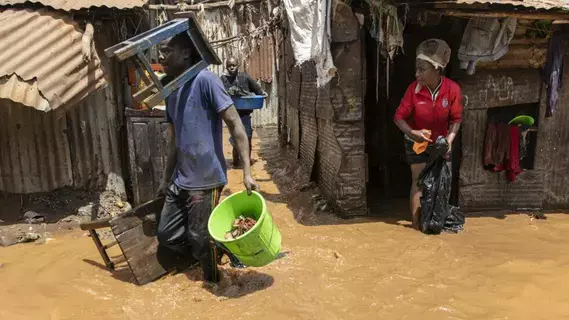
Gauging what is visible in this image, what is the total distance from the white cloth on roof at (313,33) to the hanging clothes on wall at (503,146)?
2.16m

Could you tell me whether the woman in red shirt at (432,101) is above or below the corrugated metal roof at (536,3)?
below

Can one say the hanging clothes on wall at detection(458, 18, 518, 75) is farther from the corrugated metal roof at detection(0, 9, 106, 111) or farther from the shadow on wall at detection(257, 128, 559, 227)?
the corrugated metal roof at detection(0, 9, 106, 111)

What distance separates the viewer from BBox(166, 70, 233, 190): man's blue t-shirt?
3.60 metres

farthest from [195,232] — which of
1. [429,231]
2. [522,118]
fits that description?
[522,118]

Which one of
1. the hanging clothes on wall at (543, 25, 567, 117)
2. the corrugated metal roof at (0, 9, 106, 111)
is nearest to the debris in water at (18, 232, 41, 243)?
the corrugated metal roof at (0, 9, 106, 111)

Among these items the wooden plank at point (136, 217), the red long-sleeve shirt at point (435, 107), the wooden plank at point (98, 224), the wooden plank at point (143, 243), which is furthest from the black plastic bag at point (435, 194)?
the wooden plank at point (98, 224)

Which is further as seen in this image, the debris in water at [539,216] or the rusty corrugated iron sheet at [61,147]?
the rusty corrugated iron sheet at [61,147]

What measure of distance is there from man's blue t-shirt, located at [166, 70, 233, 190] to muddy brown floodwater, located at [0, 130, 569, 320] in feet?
3.17

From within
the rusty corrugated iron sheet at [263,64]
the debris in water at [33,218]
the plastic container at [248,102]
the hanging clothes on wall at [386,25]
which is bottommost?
the debris in water at [33,218]

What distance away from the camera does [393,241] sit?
4891 millimetres

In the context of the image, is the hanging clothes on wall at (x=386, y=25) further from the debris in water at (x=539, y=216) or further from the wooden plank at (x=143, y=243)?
the wooden plank at (x=143, y=243)

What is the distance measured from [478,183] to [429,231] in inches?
47.1

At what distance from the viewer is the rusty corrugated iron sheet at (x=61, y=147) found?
18.6 ft

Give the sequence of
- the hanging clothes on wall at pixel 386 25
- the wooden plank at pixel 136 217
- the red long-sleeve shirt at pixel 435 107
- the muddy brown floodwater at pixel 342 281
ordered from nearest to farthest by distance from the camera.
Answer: the muddy brown floodwater at pixel 342 281 → the wooden plank at pixel 136 217 → the hanging clothes on wall at pixel 386 25 → the red long-sleeve shirt at pixel 435 107
